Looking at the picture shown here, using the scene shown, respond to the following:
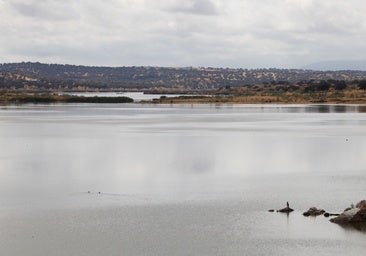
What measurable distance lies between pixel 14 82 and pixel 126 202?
171 metres

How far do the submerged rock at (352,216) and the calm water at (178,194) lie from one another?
35 cm

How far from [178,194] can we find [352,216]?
19.5 ft

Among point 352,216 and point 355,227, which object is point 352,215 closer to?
point 352,216

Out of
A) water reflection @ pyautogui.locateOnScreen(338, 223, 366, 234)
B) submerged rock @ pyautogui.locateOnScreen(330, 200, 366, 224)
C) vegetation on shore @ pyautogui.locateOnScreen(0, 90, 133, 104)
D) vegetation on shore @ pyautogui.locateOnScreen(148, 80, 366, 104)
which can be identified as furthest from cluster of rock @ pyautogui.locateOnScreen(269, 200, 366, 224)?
vegetation on shore @ pyautogui.locateOnScreen(0, 90, 133, 104)

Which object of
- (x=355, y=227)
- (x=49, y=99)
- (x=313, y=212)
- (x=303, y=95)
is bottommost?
(x=49, y=99)

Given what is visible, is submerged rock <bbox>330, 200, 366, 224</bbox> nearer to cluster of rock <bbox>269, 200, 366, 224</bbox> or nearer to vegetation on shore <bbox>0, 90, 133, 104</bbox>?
cluster of rock <bbox>269, 200, 366, 224</bbox>

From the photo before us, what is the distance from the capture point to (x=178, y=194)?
21031 mm

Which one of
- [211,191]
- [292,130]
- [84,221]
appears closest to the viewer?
[84,221]

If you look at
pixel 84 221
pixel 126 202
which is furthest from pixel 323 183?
pixel 84 221

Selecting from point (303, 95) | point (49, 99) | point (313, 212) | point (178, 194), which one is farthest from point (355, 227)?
point (49, 99)

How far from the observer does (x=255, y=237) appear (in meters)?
15.9

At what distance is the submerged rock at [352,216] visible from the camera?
17188 mm

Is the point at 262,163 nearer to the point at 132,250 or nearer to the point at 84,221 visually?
the point at 84,221

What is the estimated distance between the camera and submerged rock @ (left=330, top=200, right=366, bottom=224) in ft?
56.4
